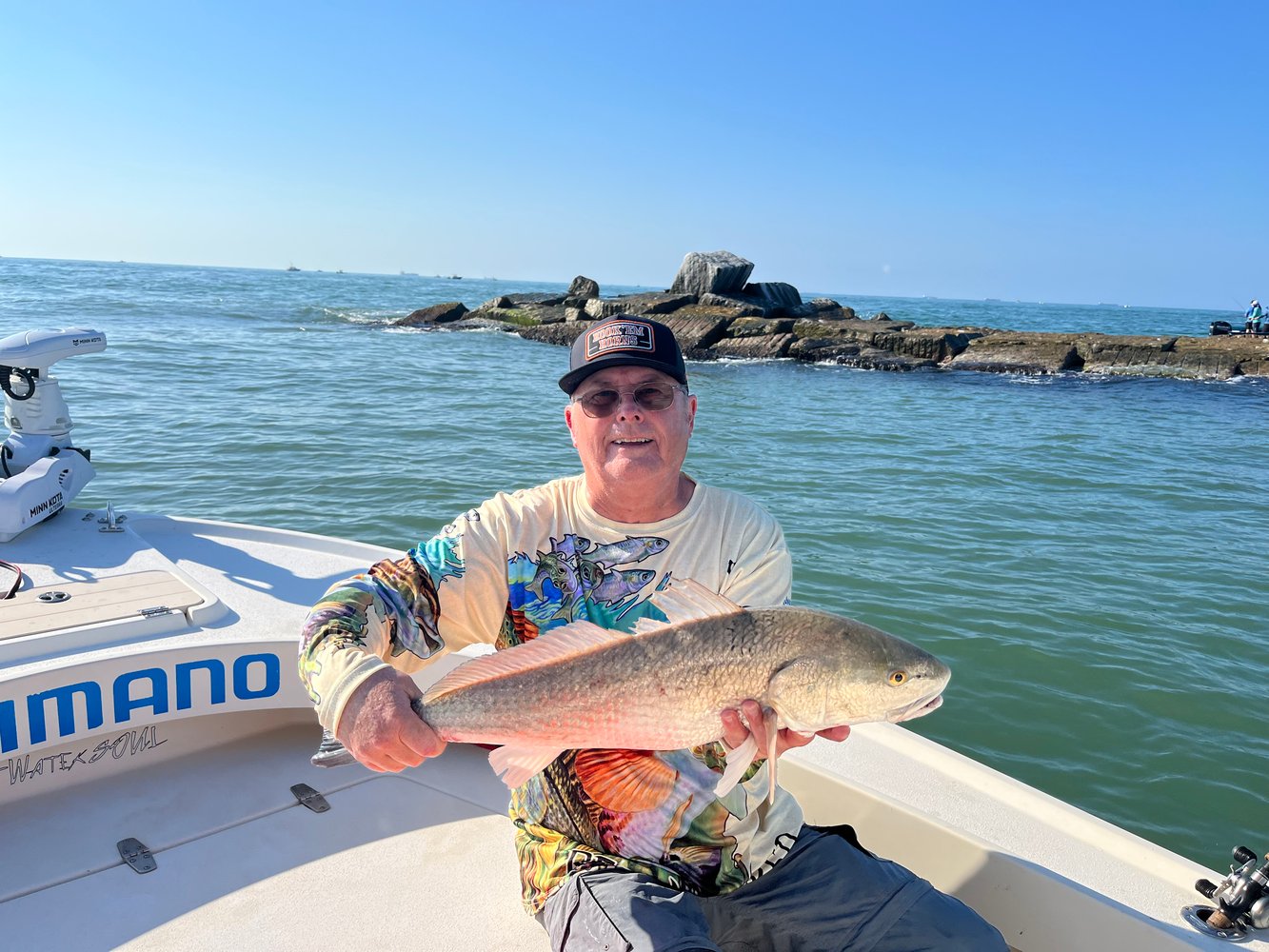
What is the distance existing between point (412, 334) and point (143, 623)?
40.3 m

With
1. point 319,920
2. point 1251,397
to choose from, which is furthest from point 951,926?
point 1251,397

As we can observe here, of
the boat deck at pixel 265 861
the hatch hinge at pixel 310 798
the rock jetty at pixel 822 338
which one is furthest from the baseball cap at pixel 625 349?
the rock jetty at pixel 822 338

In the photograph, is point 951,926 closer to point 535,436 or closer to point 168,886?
point 168,886

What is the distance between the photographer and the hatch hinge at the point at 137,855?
3.32 meters

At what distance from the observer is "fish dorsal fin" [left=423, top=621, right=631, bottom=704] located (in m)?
2.18

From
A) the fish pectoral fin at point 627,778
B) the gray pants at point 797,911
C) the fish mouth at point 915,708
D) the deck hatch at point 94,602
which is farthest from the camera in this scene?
the deck hatch at point 94,602

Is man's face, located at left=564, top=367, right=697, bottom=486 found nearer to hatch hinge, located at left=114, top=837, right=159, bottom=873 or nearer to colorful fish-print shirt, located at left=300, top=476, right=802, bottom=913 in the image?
colorful fish-print shirt, located at left=300, top=476, right=802, bottom=913

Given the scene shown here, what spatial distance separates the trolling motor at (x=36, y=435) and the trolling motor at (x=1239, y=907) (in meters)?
6.15

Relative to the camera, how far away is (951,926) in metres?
Result: 2.59

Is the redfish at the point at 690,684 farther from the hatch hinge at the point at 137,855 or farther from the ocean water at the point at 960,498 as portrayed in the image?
the ocean water at the point at 960,498

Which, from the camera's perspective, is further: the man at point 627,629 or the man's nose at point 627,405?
the man's nose at point 627,405

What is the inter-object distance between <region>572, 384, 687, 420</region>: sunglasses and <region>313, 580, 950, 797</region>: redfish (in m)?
0.92

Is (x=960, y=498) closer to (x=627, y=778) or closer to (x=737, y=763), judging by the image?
(x=627, y=778)

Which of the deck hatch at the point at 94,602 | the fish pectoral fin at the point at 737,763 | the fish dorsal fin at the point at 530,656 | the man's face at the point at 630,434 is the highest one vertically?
the man's face at the point at 630,434
